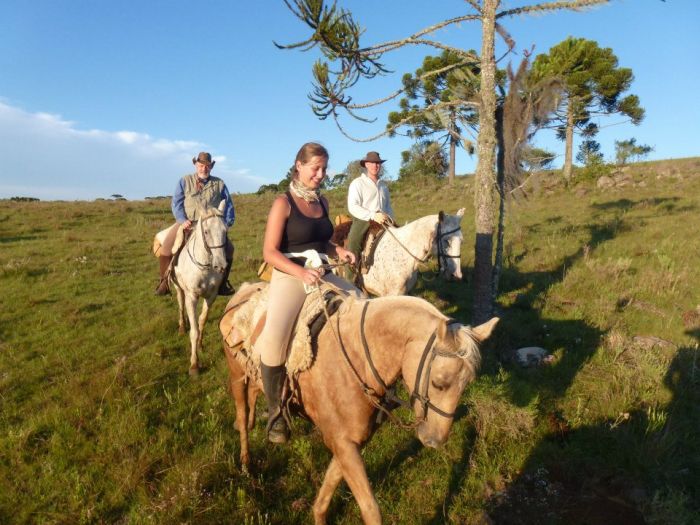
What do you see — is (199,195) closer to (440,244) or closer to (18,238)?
(440,244)

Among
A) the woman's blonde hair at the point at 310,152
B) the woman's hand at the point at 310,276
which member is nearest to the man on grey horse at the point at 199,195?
the woman's blonde hair at the point at 310,152

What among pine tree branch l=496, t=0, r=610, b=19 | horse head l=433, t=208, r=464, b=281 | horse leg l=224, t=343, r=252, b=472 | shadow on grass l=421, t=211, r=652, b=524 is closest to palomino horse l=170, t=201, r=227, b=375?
horse leg l=224, t=343, r=252, b=472

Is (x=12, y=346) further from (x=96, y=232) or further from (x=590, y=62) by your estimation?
(x=590, y=62)

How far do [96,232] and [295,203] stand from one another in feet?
66.7

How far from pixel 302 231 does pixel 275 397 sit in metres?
1.42

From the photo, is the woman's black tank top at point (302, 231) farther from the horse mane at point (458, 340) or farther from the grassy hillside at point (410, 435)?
the grassy hillside at point (410, 435)

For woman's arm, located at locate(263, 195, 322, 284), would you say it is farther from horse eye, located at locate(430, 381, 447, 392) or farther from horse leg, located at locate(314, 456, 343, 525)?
horse leg, located at locate(314, 456, 343, 525)

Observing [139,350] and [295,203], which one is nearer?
[295,203]

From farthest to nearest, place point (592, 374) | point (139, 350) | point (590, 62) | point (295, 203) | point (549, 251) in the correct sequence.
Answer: point (590, 62)
point (549, 251)
point (139, 350)
point (592, 374)
point (295, 203)

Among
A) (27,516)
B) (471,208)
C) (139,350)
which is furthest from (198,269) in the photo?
(471,208)

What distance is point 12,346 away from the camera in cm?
695

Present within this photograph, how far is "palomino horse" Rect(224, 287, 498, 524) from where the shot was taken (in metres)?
2.40

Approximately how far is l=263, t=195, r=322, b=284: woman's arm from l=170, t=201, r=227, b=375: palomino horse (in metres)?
3.97

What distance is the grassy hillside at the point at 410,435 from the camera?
350cm
